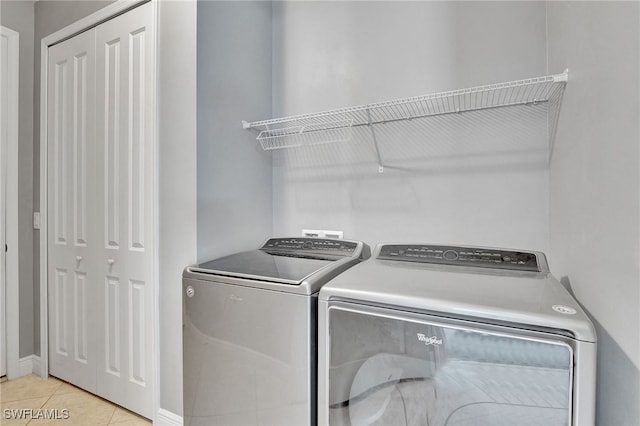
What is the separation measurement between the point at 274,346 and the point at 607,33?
1.37 meters

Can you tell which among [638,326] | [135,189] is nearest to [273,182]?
[135,189]

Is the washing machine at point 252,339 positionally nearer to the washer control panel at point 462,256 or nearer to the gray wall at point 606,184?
the washer control panel at point 462,256

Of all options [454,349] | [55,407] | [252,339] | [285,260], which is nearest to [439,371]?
[454,349]

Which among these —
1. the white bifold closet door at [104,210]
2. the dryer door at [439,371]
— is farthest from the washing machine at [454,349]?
the white bifold closet door at [104,210]

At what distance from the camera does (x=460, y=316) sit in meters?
0.86

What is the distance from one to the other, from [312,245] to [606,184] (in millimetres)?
1245

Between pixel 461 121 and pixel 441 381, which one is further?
pixel 461 121

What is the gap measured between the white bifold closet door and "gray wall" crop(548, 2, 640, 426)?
72.6 inches

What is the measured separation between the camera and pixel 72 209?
202 centimetres

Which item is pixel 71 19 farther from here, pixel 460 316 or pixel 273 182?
pixel 460 316

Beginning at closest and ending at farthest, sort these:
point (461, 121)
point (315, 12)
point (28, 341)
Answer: point (461, 121)
point (315, 12)
point (28, 341)

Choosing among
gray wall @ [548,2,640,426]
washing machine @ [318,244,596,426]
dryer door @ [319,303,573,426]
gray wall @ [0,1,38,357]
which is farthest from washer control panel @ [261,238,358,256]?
gray wall @ [0,1,38,357]

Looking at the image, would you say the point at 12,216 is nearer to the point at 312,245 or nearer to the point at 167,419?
the point at 167,419

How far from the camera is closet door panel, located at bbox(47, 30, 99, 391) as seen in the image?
6.34 ft
